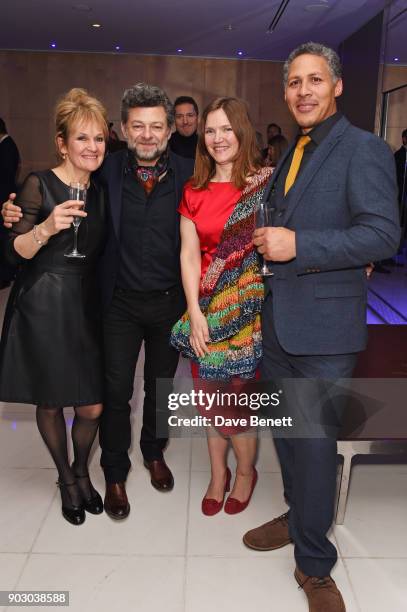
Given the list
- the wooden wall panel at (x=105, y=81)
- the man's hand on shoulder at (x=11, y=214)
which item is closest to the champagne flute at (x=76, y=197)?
the man's hand on shoulder at (x=11, y=214)

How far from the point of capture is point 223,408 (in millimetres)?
2451

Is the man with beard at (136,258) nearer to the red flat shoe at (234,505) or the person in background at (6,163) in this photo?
the red flat shoe at (234,505)

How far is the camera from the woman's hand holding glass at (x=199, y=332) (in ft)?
7.57

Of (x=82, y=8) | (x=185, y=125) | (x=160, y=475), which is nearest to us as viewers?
(x=160, y=475)

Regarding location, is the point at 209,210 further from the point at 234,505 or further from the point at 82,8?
the point at 82,8

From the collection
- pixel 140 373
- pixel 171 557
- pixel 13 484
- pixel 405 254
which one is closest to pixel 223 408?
pixel 171 557

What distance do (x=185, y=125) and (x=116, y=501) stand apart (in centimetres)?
271

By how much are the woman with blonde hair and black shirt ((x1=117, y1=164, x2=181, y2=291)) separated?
119mm

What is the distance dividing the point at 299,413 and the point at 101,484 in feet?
4.18

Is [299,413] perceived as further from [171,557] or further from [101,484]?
[101,484]

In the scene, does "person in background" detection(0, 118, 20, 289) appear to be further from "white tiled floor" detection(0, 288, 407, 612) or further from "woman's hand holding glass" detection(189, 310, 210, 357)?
"woman's hand holding glass" detection(189, 310, 210, 357)

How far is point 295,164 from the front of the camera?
2.03m

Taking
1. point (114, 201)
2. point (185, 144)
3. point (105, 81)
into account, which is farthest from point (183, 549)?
point (105, 81)

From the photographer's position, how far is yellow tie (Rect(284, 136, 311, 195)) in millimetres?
2008
